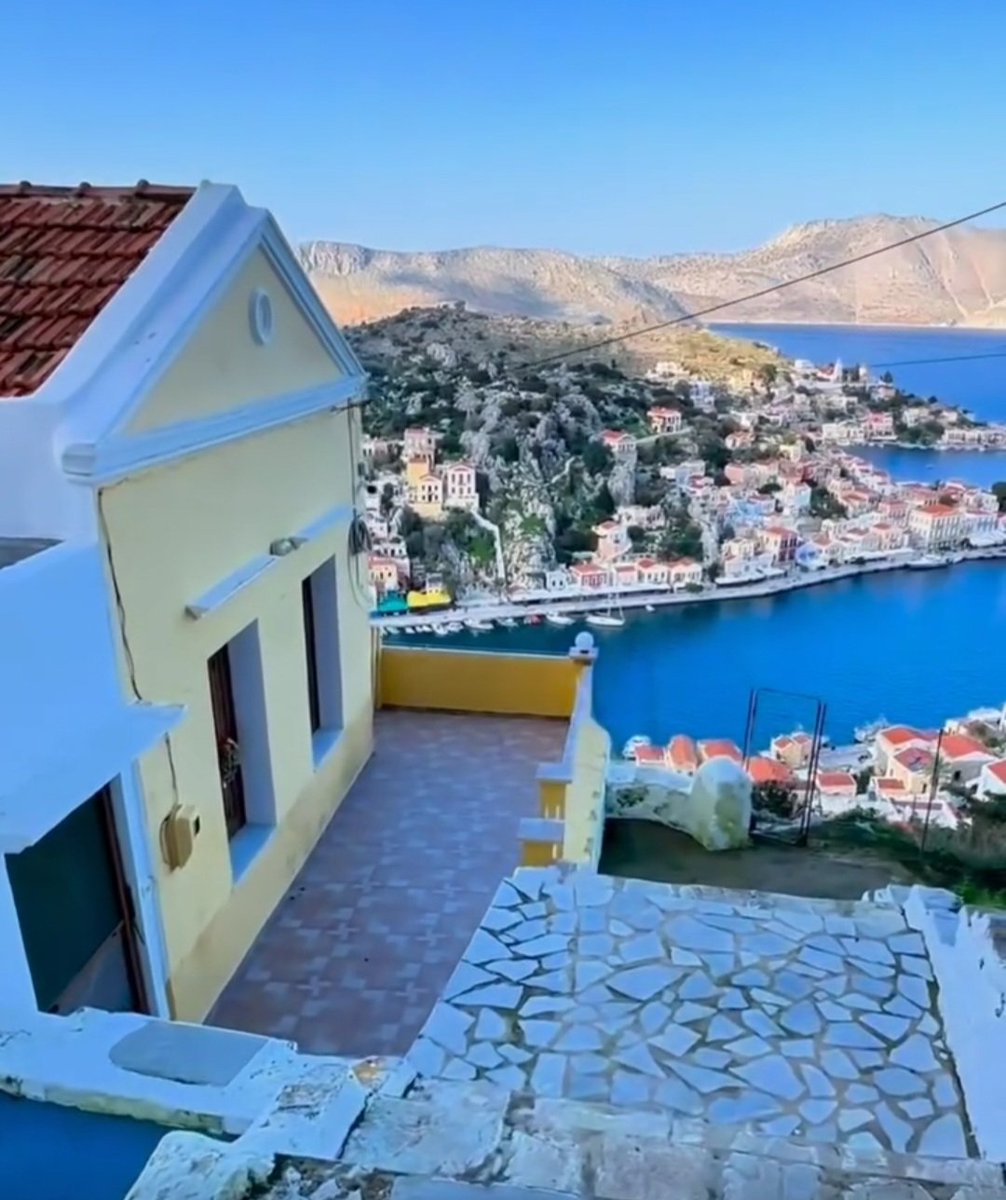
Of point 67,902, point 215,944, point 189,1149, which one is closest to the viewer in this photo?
point 189,1149

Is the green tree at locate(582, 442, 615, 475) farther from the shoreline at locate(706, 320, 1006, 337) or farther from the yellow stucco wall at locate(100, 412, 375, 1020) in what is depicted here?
the yellow stucco wall at locate(100, 412, 375, 1020)

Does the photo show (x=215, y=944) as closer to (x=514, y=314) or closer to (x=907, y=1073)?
(x=907, y=1073)

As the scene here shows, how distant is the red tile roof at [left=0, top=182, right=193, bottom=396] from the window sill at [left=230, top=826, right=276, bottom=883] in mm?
3164

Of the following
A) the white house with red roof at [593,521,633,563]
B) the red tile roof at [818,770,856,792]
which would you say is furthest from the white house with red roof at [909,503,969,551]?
the red tile roof at [818,770,856,792]

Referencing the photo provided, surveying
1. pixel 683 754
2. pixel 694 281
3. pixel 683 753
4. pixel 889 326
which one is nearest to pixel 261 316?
pixel 683 754

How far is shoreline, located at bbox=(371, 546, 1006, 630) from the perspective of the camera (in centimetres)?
2880

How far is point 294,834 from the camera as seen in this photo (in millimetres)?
6434

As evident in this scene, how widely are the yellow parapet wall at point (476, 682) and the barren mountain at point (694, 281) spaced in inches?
868

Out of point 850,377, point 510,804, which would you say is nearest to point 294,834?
point 510,804

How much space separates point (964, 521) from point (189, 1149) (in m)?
46.5

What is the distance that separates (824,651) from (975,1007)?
37.0 metres

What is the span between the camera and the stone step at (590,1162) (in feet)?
4.74

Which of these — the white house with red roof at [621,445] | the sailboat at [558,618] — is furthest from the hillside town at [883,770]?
the white house with red roof at [621,445]

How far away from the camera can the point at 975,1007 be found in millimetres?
3664
